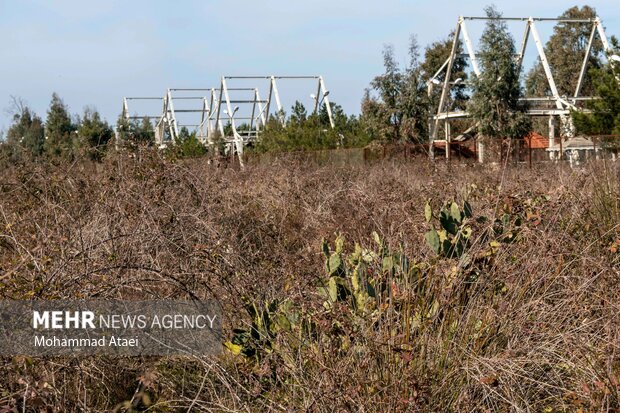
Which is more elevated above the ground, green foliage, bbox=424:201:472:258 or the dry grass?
green foliage, bbox=424:201:472:258

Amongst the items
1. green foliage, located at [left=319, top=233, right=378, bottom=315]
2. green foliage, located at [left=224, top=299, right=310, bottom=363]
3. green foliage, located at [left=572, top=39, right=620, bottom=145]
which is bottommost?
green foliage, located at [left=224, top=299, right=310, bottom=363]

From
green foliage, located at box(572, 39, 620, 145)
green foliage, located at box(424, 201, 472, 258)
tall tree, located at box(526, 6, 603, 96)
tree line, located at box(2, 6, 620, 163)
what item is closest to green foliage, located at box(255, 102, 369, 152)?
tree line, located at box(2, 6, 620, 163)

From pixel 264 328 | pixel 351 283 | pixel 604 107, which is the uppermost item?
pixel 604 107

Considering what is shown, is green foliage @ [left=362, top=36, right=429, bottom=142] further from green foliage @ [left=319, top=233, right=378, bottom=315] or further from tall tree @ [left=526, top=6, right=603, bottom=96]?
green foliage @ [left=319, top=233, right=378, bottom=315]

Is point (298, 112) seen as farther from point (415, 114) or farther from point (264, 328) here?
point (264, 328)

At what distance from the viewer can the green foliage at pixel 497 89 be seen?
34.6m

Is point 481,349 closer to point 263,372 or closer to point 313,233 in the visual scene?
point 263,372

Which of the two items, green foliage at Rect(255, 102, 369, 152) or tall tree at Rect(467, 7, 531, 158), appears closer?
tall tree at Rect(467, 7, 531, 158)

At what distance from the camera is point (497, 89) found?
34.6 m

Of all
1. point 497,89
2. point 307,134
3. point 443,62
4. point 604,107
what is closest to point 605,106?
point 604,107

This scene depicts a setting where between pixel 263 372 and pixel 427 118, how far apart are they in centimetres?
3563

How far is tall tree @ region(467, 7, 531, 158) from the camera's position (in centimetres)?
3462

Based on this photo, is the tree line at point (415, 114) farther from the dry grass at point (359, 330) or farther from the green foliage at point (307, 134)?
the dry grass at point (359, 330)

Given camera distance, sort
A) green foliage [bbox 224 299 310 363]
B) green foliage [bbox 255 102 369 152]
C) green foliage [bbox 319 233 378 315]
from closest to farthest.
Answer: green foliage [bbox 224 299 310 363]
green foliage [bbox 319 233 378 315]
green foliage [bbox 255 102 369 152]
